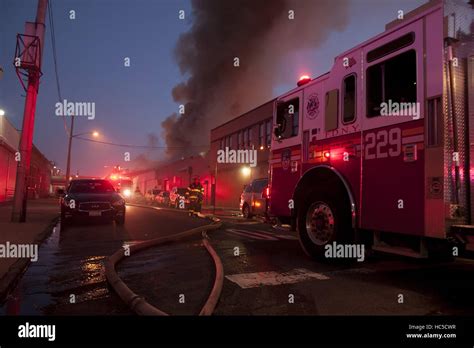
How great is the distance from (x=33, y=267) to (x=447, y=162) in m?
6.04

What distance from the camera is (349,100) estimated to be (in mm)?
5449

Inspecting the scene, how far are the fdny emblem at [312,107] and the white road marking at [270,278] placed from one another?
264 cm

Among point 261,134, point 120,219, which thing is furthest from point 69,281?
point 261,134

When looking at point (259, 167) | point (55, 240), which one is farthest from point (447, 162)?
point (259, 167)

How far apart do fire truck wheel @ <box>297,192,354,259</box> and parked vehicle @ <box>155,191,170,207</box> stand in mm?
24331

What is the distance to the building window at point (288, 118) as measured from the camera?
680 cm

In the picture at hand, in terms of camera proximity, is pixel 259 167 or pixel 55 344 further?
pixel 259 167

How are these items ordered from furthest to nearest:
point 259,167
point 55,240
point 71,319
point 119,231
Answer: point 259,167
point 119,231
point 55,240
point 71,319

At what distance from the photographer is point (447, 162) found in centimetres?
388

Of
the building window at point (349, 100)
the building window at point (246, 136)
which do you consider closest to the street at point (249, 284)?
the building window at point (349, 100)

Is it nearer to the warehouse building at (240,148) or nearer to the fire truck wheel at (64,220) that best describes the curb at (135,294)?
the fire truck wheel at (64,220)

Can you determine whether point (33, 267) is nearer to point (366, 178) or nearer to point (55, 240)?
point (55, 240)

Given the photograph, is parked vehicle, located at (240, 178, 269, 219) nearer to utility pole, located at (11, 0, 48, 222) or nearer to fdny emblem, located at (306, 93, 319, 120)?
fdny emblem, located at (306, 93, 319, 120)

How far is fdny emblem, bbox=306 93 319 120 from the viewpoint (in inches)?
243
